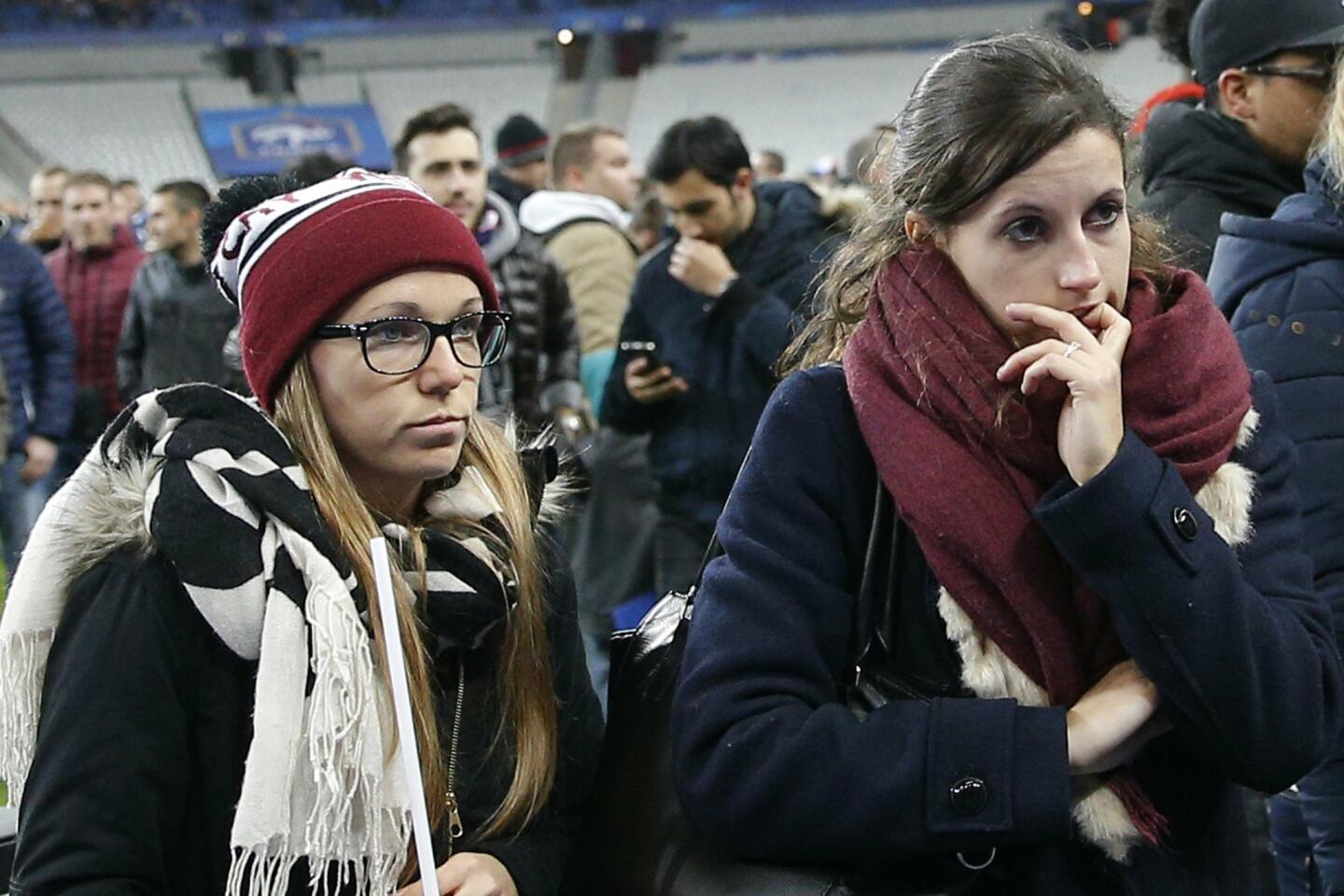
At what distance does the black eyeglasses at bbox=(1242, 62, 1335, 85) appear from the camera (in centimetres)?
281

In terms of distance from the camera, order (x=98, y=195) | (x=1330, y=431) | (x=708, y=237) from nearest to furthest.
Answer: (x=1330, y=431) → (x=708, y=237) → (x=98, y=195)

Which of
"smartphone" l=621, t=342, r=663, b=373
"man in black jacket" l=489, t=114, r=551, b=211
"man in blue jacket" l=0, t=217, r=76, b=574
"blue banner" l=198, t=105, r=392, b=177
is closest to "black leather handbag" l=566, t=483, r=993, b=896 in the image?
"smartphone" l=621, t=342, r=663, b=373

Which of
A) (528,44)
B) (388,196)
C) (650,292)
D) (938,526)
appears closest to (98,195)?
(650,292)

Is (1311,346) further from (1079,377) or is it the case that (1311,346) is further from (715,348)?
(715,348)

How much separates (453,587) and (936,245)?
70 cm

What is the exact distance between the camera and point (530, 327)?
4770 millimetres

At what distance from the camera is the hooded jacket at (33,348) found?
640 cm

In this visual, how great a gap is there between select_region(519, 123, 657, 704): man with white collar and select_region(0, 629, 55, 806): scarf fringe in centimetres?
258

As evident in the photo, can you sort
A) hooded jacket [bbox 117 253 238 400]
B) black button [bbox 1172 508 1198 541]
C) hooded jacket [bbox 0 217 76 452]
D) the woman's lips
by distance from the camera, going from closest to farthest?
black button [bbox 1172 508 1198 541] → the woman's lips → hooded jacket [bbox 117 253 238 400] → hooded jacket [bbox 0 217 76 452]

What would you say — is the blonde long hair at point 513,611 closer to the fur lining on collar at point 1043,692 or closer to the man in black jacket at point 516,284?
the fur lining on collar at point 1043,692

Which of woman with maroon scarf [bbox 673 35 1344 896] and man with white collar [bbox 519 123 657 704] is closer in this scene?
woman with maroon scarf [bbox 673 35 1344 896]

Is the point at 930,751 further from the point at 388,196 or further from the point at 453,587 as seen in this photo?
the point at 388,196

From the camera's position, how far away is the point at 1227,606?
5.32ft

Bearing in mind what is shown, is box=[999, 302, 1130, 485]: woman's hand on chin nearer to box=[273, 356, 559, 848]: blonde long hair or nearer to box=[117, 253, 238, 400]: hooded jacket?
box=[273, 356, 559, 848]: blonde long hair
